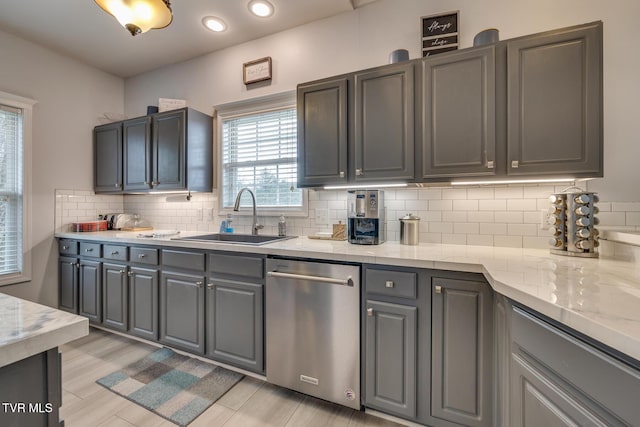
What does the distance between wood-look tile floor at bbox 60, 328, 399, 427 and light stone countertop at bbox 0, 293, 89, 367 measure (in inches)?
51.8

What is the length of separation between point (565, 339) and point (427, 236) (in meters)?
1.34

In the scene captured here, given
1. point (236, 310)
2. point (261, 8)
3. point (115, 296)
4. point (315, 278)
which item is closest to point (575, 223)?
point (315, 278)

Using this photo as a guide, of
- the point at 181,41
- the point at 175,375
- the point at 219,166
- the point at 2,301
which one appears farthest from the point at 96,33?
the point at 175,375

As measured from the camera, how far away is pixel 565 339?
845 mm

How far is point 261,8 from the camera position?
2.41 meters

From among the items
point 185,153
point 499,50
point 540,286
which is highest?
point 499,50

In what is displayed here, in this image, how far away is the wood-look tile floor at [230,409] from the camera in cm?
164

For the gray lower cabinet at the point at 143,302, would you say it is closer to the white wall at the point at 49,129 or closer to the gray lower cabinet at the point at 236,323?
the gray lower cabinet at the point at 236,323

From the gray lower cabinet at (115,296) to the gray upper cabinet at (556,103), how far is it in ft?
10.6

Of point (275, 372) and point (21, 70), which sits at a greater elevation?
point (21, 70)

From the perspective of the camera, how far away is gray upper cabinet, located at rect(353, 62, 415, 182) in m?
1.88

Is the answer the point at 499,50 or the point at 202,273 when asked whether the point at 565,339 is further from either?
the point at 202,273

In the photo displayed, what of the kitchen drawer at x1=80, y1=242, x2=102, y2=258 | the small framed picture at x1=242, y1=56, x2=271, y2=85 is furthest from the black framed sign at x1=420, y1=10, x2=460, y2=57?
the kitchen drawer at x1=80, y1=242, x2=102, y2=258

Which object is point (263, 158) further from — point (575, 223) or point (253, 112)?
point (575, 223)
